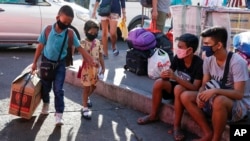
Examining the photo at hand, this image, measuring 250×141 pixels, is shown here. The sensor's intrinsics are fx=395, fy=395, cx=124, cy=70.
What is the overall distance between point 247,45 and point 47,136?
99.4 inches

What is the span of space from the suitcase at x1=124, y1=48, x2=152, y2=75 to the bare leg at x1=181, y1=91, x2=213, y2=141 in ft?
6.74

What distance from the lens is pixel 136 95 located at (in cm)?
509

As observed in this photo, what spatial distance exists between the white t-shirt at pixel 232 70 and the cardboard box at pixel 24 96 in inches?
75.6

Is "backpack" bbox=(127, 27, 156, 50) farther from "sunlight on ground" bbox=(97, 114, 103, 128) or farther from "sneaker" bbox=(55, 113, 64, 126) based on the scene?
"sneaker" bbox=(55, 113, 64, 126)

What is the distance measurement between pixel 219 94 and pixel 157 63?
2123 millimetres

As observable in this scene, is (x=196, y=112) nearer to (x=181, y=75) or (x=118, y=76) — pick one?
(x=181, y=75)

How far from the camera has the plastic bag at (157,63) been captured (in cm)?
573

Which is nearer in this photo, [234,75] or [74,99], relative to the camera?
[234,75]

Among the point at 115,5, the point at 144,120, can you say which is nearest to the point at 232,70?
the point at 144,120

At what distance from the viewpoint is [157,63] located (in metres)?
5.72

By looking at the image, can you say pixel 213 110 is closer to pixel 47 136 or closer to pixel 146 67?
pixel 47 136

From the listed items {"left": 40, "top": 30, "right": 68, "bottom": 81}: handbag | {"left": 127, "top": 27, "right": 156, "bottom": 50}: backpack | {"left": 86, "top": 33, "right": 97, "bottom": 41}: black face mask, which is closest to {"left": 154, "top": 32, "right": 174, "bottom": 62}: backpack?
{"left": 127, "top": 27, "right": 156, "bottom": 50}: backpack

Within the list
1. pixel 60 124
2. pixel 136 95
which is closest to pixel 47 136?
pixel 60 124

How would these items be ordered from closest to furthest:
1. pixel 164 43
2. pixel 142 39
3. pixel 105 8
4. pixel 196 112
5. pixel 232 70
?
pixel 232 70, pixel 196 112, pixel 142 39, pixel 164 43, pixel 105 8
